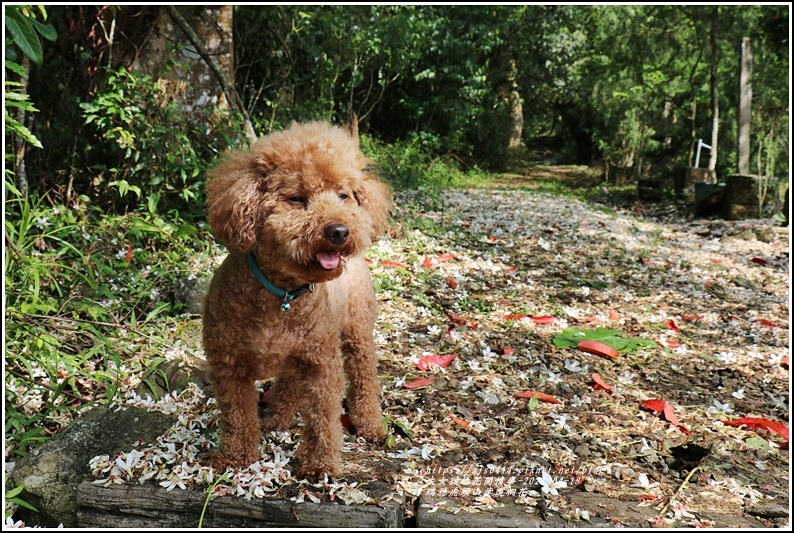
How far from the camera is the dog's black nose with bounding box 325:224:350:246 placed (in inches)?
88.7

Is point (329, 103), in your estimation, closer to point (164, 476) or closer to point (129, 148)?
point (129, 148)

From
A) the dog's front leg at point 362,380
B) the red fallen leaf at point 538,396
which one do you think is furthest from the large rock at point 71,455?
the red fallen leaf at point 538,396

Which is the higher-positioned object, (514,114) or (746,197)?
(514,114)

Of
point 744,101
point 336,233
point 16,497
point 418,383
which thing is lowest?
point 16,497

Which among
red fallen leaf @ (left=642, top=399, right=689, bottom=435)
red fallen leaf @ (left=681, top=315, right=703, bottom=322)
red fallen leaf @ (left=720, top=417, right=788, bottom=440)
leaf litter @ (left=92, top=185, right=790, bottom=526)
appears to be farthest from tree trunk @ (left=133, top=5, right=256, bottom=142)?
red fallen leaf @ (left=720, top=417, right=788, bottom=440)

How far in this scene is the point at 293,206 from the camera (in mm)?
2400

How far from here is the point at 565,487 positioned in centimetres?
265

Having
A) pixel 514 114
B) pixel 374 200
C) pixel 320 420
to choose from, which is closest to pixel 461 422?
pixel 320 420

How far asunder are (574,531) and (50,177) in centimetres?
486

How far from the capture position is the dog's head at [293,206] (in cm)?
229

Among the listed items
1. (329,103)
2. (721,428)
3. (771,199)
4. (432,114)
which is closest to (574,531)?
(721,428)

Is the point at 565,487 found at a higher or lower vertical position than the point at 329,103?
lower

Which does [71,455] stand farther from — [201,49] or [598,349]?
[201,49]

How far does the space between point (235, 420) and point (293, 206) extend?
98 cm
